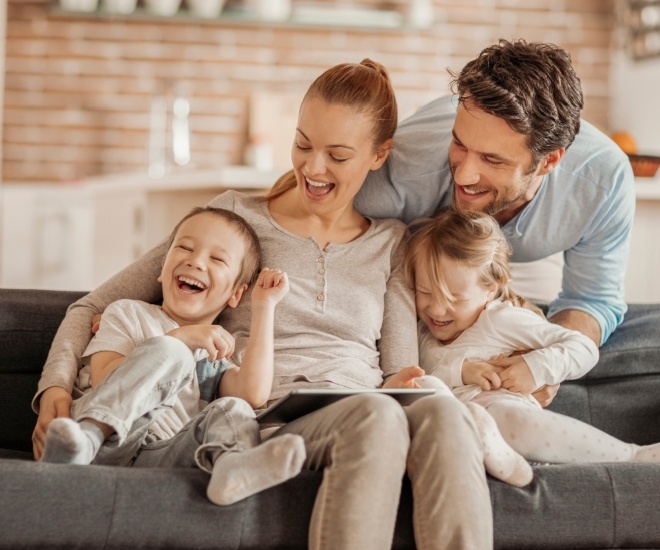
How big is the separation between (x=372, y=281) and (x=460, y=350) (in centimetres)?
23

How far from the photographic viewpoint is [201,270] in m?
1.98

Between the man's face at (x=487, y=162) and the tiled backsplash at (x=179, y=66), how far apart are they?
3.05m

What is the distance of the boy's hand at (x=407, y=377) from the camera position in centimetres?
191

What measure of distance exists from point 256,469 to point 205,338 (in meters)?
0.36

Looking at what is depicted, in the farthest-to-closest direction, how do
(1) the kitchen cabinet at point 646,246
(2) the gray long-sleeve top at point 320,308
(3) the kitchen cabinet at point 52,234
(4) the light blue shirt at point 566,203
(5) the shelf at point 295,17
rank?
(5) the shelf at point 295,17, (3) the kitchen cabinet at point 52,234, (1) the kitchen cabinet at point 646,246, (4) the light blue shirt at point 566,203, (2) the gray long-sleeve top at point 320,308

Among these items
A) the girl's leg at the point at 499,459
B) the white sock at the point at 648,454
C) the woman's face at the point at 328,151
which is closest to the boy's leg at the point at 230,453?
the girl's leg at the point at 499,459

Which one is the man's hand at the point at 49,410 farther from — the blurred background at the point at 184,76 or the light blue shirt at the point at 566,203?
the blurred background at the point at 184,76

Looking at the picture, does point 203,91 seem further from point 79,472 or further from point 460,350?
point 79,472

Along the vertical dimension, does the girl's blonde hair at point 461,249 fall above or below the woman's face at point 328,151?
below

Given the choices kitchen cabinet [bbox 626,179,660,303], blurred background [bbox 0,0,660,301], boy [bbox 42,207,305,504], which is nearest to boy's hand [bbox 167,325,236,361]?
boy [bbox 42,207,305,504]

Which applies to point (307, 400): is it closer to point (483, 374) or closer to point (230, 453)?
point (230, 453)

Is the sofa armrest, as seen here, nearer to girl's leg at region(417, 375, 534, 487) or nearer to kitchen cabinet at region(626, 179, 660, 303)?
girl's leg at region(417, 375, 534, 487)

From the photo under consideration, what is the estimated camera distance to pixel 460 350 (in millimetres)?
2137

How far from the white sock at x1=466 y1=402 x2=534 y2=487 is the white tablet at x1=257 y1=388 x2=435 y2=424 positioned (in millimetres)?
116
